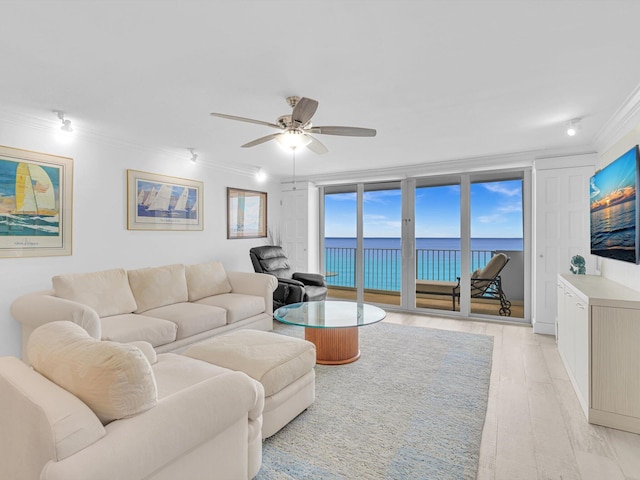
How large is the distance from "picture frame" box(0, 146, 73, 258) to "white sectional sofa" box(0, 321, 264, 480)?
2.03 meters

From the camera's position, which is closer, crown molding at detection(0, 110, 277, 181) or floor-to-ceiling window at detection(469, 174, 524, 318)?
crown molding at detection(0, 110, 277, 181)

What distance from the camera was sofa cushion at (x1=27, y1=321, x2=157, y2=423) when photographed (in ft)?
3.75

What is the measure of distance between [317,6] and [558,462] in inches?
106

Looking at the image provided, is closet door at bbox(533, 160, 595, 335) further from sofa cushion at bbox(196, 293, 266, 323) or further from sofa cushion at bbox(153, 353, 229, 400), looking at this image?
sofa cushion at bbox(153, 353, 229, 400)

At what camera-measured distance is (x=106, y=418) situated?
117 cm

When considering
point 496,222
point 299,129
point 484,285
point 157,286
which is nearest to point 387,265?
point 484,285

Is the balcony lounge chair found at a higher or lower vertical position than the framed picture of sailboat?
lower

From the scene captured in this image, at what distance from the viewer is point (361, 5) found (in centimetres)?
155

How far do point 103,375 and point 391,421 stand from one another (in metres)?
1.81

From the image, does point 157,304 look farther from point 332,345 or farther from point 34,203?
point 332,345

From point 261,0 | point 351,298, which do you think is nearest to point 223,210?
point 351,298

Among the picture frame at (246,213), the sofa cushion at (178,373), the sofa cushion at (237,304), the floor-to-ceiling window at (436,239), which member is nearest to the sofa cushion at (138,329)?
the sofa cushion at (237,304)

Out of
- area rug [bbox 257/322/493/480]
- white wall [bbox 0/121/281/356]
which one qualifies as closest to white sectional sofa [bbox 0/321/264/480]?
area rug [bbox 257/322/493/480]

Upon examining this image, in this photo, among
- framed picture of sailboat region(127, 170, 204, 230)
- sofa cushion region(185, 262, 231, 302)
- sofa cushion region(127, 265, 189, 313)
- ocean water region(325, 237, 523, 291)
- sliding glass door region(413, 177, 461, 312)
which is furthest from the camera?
ocean water region(325, 237, 523, 291)
